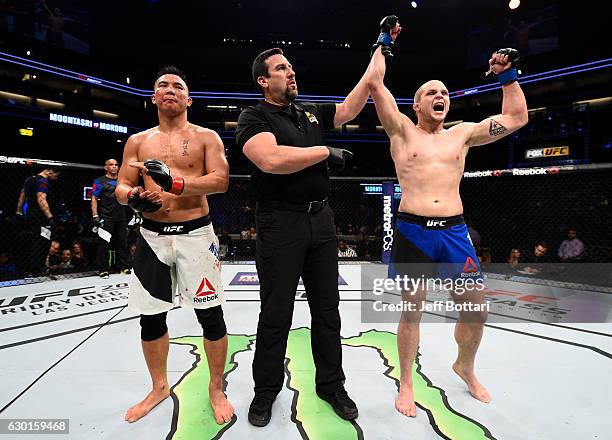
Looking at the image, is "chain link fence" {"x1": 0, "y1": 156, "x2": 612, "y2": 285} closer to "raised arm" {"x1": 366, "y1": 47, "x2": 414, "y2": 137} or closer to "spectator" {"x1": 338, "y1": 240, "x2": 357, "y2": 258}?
"spectator" {"x1": 338, "y1": 240, "x2": 357, "y2": 258}

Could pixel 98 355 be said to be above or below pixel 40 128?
below

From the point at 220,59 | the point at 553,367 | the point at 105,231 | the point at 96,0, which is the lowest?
the point at 553,367

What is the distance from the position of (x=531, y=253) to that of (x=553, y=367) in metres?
4.75

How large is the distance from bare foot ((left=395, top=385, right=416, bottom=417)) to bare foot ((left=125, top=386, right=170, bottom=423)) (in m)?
1.25

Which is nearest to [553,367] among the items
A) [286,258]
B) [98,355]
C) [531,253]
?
[286,258]

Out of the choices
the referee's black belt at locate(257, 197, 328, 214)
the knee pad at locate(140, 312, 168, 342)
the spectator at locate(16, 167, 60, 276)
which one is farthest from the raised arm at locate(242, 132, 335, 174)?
the spectator at locate(16, 167, 60, 276)

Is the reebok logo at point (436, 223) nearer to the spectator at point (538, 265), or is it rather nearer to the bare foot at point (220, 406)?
the bare foot at point (220, 406)

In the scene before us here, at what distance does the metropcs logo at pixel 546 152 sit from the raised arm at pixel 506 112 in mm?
10256

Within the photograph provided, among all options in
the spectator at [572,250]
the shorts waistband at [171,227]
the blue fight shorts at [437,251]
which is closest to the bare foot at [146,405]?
the shorts waistband at [171,227]

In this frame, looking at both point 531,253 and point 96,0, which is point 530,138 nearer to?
point 531,253

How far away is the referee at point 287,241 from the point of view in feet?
5.27

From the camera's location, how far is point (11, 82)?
10164mm

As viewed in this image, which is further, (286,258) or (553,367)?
(553,367)

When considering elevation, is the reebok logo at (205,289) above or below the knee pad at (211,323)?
above
